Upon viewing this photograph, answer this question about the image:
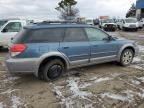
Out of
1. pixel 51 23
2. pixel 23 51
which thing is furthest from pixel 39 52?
pixel 51 23

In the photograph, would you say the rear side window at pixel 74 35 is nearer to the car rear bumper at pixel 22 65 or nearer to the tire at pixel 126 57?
the car rear bumper at pixel 22 65

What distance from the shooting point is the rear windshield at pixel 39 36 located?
6.57m

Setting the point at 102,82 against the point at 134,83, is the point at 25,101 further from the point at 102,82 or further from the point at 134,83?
the point at 134,83

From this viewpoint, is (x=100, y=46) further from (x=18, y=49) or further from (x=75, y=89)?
(x=18, y=49)

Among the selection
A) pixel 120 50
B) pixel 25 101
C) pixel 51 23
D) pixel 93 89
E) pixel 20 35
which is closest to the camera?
pixel 25 101

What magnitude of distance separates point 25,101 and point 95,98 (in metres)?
1.58

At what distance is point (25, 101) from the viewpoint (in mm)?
5531

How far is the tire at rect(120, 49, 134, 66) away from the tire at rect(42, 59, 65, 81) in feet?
8.42

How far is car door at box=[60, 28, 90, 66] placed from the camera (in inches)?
278

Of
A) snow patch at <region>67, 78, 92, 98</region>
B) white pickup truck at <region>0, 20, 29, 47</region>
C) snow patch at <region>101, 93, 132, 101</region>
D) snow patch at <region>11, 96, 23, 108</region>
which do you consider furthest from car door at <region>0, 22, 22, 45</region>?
snow patch at <region>101, 93, 132, 101</region>

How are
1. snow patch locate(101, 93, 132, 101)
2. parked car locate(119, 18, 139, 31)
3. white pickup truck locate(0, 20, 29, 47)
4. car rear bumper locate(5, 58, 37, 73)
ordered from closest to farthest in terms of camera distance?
snow patch locate(101, 93, 132, 101), car rear bumper locate(5, 58, 37, 73), white pickup truck locate(0, 20, 29, 47), parked car locate(119, 18, 139, 31)

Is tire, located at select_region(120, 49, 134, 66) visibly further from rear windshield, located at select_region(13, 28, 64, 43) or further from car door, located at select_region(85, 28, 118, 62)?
rear windshield, located at select_region(13, 28, 64, 43)

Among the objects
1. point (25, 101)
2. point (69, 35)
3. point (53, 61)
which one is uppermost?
point (69, 35)

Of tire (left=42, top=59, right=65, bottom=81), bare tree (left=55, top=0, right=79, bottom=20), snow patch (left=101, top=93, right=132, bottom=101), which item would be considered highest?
bare tree (left=55, top=0, right=79, bottom=20)
